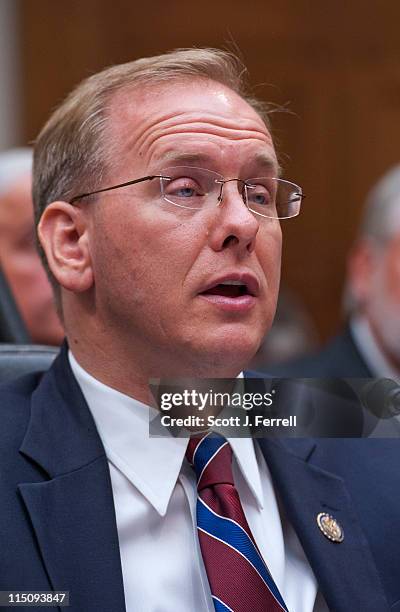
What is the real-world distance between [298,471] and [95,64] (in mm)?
2822

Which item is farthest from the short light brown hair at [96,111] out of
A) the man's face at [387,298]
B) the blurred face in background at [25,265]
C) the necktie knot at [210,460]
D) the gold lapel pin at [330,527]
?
the man's face at [387,298]

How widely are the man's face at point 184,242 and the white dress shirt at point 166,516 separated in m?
0.09

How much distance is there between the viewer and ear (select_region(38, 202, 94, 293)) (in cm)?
152

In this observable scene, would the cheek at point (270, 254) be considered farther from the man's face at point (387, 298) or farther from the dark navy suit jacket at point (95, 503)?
the man's face at point (387, 298)

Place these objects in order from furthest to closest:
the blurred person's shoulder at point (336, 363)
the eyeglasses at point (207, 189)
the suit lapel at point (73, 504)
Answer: the blurred person's shoulder at point (336, 363)
the eyeglasses at point (207, 189)
the suit lapel at point (73, 504)

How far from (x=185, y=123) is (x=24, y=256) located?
120cm

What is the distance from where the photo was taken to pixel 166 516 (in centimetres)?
142

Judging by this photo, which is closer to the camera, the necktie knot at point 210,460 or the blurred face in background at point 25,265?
the necktie knot at point 210,460

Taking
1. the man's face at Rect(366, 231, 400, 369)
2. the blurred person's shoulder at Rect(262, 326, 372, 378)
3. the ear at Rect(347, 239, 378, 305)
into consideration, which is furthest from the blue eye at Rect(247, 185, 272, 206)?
the ear at Rect(347, 239, 378, 305)

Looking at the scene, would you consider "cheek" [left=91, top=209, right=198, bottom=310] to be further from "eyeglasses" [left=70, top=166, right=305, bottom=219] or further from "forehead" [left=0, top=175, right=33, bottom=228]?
"forehead" [left=0, top=175, right=33, bottom=228]

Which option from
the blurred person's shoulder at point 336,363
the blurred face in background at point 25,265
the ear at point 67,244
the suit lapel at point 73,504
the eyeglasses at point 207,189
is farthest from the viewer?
the blurred person's shoulder at point 336,363

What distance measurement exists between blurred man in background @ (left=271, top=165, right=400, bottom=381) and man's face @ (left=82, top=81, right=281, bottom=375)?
1.21m

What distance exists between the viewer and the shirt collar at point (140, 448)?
1432 mm

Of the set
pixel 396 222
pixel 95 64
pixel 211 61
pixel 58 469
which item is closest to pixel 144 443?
pixel 58 469
